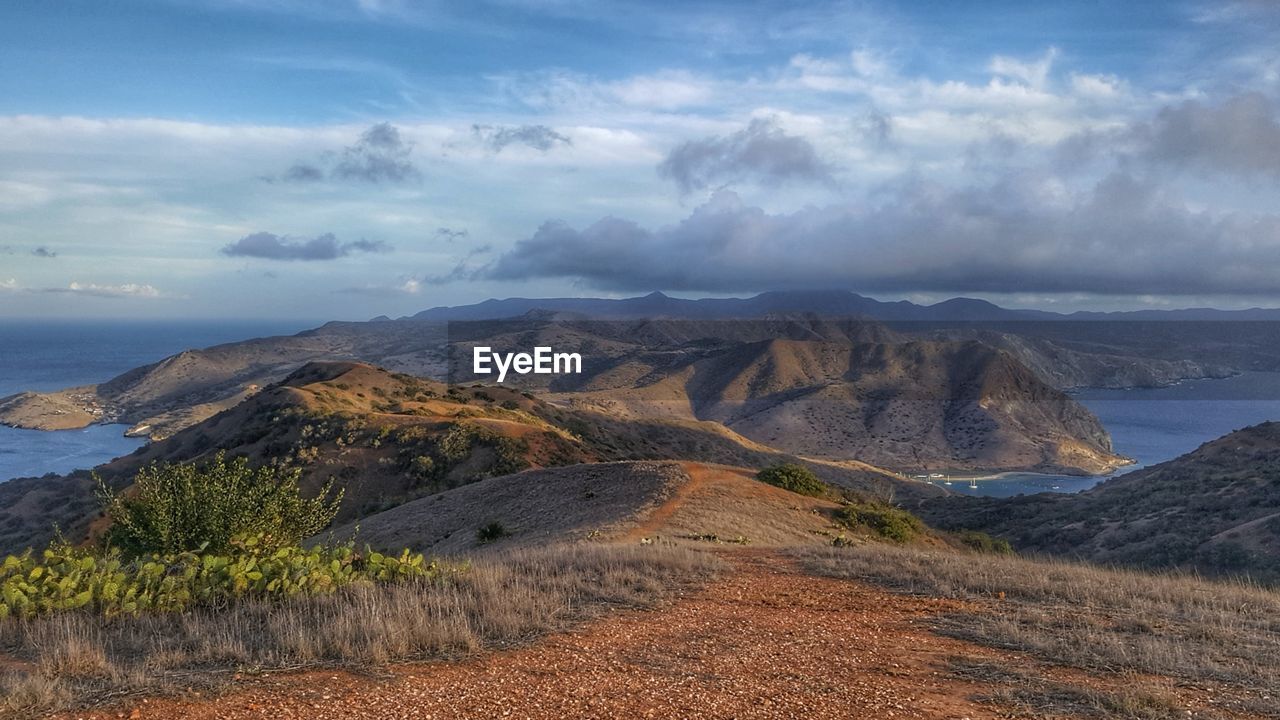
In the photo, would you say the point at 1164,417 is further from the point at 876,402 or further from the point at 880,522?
the point at 880,522

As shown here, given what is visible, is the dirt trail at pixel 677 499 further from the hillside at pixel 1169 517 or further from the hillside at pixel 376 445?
the hillside at pixel 1169 517

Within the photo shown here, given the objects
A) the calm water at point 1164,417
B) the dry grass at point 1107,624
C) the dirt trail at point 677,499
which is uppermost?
the dry grass at point 1107,624

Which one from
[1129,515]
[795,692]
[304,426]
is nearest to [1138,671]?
[795,692]

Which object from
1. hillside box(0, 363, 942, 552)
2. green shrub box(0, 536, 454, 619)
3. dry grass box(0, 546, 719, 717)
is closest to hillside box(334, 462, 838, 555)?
hillside box(0, 363, 942, 552)

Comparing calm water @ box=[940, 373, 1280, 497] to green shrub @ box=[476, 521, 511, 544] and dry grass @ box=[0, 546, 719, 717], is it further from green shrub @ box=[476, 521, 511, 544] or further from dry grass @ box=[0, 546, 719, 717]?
dry grass @ box=[0, 546, 719, 717]

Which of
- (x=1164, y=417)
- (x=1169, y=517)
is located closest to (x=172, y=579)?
(x=1169, y=517)

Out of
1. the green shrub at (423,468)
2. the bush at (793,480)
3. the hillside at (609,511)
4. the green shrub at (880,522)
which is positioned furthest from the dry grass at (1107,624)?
the green shrub at (423,468)

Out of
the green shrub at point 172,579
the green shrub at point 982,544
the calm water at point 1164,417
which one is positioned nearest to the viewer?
the green shrub at point 172,579

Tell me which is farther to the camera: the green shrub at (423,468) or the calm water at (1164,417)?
→ the calm water at (1164,417)
